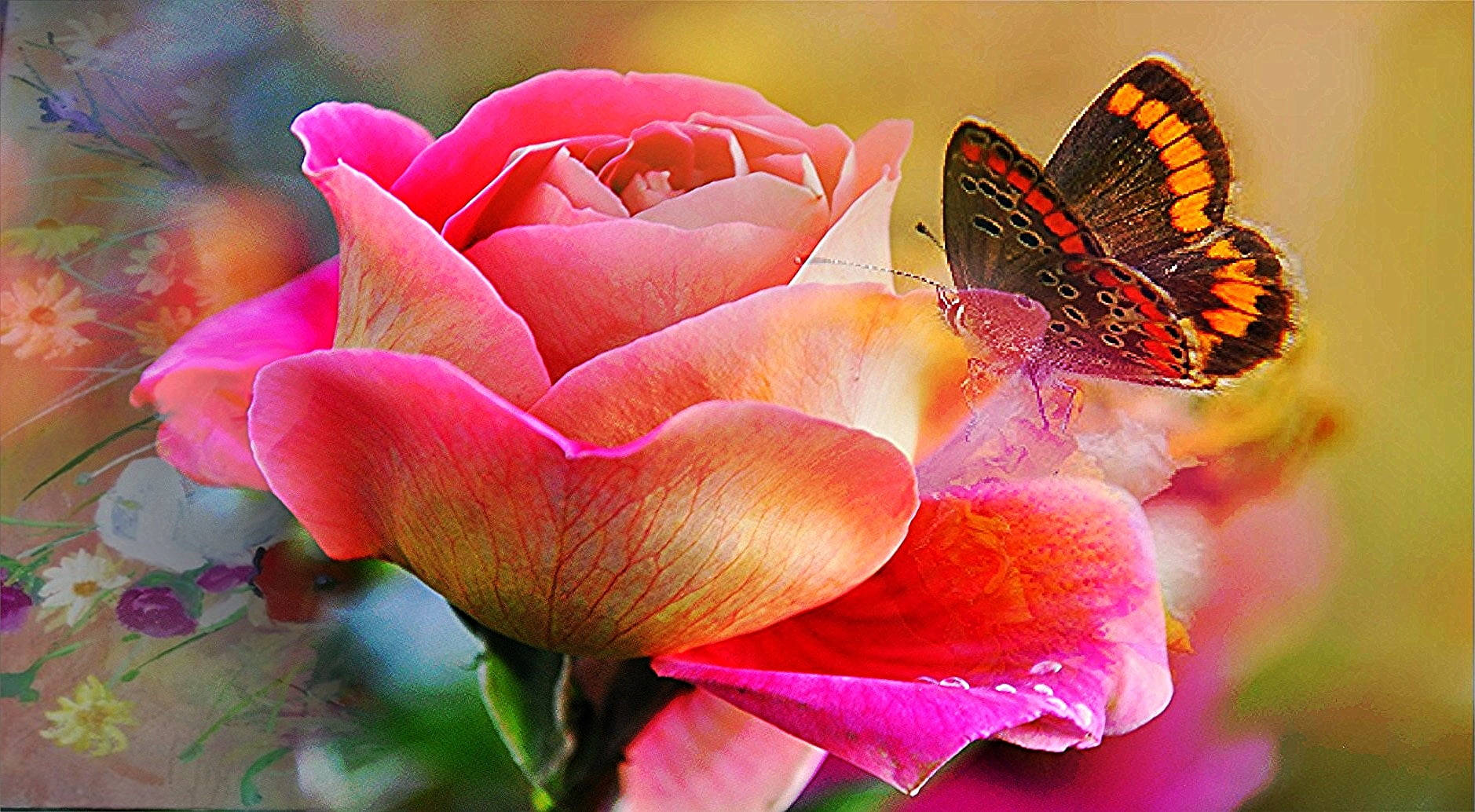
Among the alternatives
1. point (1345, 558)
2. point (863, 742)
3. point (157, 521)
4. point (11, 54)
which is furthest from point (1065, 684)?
point (11, 54)

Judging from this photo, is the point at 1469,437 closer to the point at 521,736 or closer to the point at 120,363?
the point at 521,736

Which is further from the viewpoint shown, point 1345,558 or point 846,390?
point 1345,558

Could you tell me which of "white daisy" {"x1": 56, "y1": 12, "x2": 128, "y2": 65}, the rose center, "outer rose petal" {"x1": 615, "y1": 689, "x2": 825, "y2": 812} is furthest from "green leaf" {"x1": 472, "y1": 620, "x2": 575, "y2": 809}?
"white daisy" {"x1": 56, "y1": 12, "x2": 128, "y2": 65}

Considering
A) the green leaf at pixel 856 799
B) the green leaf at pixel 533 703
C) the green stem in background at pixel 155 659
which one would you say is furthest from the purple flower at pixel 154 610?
the green leaf at pixel 856 799

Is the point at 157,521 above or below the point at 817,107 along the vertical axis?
below

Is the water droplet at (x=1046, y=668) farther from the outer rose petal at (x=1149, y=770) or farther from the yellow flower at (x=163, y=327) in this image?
the yellow flower at (x=163, y=327)

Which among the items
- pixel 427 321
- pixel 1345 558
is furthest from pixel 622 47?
pixel 1345 558

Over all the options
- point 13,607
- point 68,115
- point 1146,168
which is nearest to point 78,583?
point 13,607
